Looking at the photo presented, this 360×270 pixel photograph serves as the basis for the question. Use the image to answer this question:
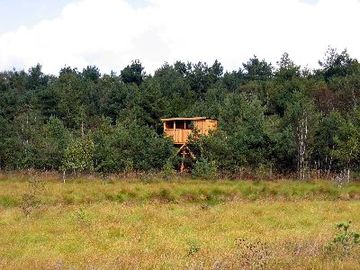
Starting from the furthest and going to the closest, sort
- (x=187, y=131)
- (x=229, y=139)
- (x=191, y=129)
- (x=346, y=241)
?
1. (x=187, y=131)
2. (x=191, y=129)
3. (x=229, y=139)
4. (x=346, y=241)

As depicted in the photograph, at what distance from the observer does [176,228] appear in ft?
60.1

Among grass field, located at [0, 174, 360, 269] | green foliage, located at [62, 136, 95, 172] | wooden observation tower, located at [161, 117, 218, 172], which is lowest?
grass field, located at [0, 174, 360, 269]

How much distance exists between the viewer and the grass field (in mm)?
9742

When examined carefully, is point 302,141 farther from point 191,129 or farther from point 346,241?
point 346,241

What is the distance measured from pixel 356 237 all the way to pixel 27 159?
124ft

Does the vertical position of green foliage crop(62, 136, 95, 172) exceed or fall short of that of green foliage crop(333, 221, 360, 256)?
it exceeds it

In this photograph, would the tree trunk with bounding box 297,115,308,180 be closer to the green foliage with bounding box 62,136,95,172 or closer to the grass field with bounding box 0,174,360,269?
the grass field with bounding box 0,174,360,269

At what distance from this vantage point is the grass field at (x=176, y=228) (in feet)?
32.0

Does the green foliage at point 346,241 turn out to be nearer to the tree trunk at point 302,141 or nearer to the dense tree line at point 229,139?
the dense tree line at point 229,139

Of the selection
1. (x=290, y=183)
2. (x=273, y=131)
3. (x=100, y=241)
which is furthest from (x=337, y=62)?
(x=100, y=241)

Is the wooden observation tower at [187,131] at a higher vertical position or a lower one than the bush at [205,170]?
higher

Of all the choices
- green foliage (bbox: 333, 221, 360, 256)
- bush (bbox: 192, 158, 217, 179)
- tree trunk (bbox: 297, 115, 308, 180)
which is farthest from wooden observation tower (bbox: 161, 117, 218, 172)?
green foliage (bbox: 333, 221, 360, 256)

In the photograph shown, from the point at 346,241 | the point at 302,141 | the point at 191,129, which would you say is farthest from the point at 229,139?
the point at 346,241

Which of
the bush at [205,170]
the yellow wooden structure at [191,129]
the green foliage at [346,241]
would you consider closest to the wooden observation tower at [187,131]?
the yellow wooden structure at [191,129]
